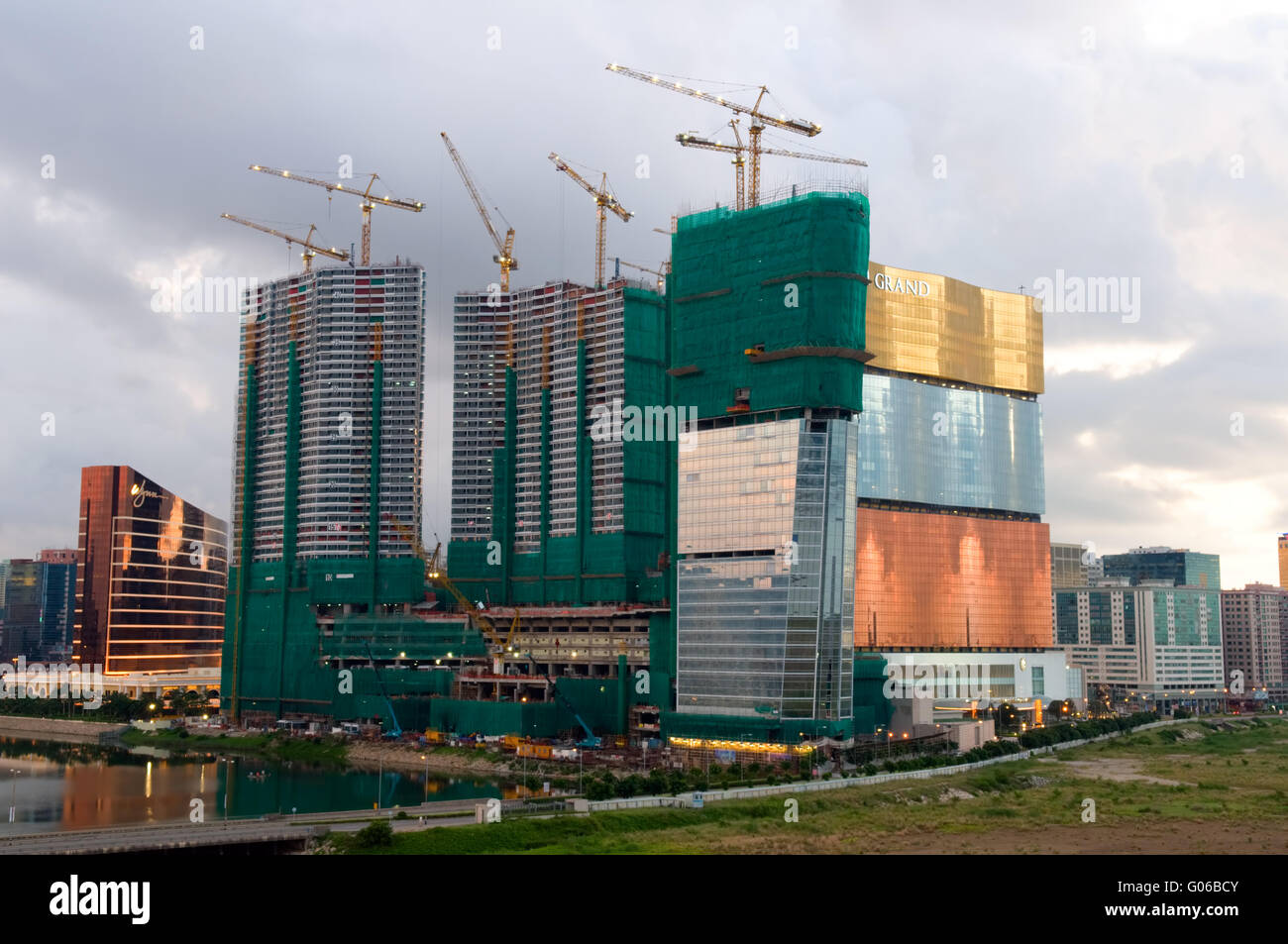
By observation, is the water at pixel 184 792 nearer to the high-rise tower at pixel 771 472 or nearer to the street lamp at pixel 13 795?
the street lamp at pixel 13 795

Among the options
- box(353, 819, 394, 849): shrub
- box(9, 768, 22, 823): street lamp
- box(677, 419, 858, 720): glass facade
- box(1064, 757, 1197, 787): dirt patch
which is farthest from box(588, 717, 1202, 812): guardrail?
box(9, 768, 22, 823): street lamp

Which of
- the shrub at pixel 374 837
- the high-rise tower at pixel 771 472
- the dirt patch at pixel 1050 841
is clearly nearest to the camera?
the shrub at pixel 374 837

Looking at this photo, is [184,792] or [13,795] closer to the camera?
[13,795]

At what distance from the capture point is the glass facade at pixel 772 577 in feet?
581

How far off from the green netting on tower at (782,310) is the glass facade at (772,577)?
582 centimetres

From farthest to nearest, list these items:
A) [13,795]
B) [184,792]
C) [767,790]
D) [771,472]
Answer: [771,472] → [184,792] → [13,795] → [767,790]

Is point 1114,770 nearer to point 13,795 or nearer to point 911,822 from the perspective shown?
point 911,822

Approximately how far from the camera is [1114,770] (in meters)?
177

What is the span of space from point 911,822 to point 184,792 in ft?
307

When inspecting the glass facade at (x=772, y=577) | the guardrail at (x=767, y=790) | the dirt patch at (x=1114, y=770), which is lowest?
the dirt patch at (x=1114, y=770)

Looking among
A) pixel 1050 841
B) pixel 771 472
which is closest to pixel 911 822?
pixel 1050 841

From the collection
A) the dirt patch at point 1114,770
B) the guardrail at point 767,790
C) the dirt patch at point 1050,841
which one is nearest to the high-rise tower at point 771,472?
the guardrail at point 767,790
